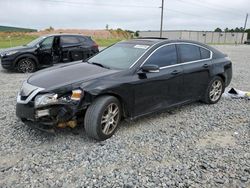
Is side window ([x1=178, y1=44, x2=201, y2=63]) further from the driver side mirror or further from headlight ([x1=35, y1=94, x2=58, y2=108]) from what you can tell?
headlight ([x1=35, y1=94, x2=58, y2=108])

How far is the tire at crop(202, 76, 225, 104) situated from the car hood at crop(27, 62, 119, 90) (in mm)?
2650

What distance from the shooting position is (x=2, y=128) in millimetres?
4434

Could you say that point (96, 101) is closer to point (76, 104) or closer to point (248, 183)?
point (76, 104)

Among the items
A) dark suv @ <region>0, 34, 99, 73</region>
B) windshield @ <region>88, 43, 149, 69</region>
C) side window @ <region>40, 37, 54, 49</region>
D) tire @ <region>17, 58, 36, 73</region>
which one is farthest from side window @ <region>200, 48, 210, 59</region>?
tire @ <region>17, 58, 36, 73</region>

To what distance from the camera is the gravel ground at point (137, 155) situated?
3084 millimetres

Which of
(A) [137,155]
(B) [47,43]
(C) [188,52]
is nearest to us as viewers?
(A) [137,155]

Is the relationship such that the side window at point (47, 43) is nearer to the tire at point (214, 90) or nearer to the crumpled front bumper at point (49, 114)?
the tire at point (214, 90)

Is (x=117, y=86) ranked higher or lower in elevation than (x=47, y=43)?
lower

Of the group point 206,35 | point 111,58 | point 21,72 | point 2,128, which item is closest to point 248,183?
point 111,58

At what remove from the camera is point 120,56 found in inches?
190

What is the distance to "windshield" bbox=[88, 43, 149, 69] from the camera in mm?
4534

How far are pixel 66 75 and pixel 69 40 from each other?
7.09 metres

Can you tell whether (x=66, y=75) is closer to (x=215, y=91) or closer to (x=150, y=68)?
(x=150, y=68)

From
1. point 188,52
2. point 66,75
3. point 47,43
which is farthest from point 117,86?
point 47,43
